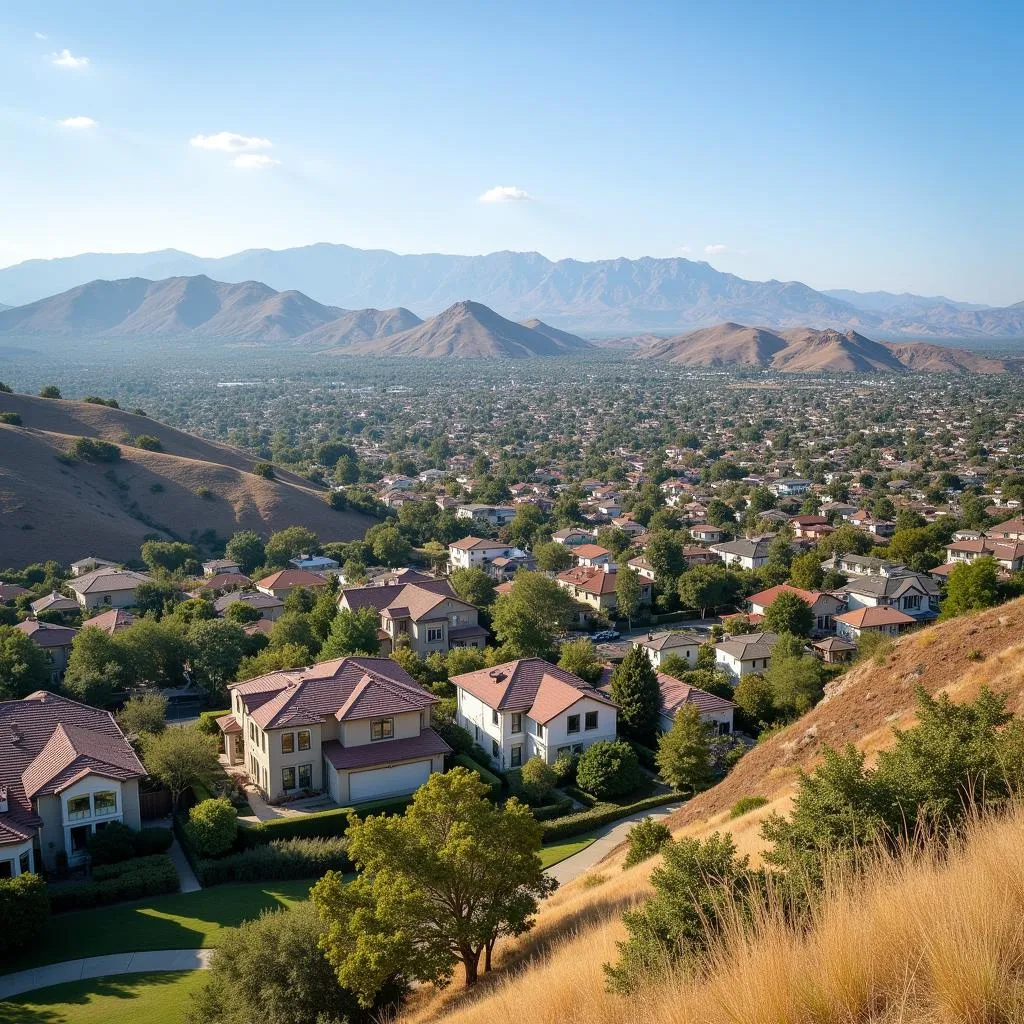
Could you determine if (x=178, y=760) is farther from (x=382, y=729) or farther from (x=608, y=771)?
(x=608, y=771)

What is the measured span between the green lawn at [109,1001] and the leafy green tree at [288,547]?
41.5 metres

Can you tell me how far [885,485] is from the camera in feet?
282

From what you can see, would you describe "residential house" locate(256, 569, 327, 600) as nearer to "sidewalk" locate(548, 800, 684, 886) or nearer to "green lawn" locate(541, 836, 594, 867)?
"sidewalk" locate(548, 800, 684, 886)

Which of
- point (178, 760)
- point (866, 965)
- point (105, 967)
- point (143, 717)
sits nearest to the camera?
point (866, 965)

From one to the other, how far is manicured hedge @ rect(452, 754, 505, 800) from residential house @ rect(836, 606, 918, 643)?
71.4 feet

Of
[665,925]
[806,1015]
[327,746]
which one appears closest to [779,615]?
[327,746]

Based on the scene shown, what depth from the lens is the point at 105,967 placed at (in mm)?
17281

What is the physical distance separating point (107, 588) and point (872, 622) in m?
38.2

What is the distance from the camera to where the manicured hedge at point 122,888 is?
19.6m

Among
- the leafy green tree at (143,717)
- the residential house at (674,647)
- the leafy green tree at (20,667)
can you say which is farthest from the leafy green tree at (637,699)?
the leafy green tree at (20,667)

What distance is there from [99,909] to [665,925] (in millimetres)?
16230

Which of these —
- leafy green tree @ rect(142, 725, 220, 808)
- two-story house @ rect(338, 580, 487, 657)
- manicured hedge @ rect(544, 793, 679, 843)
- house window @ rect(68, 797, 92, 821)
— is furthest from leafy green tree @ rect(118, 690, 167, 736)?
manicured hedge @ rect(544, 793, 679, 843)

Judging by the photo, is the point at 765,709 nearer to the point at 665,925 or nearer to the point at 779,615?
the point at 779,615

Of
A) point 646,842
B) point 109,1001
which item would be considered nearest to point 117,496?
point 109,1001
